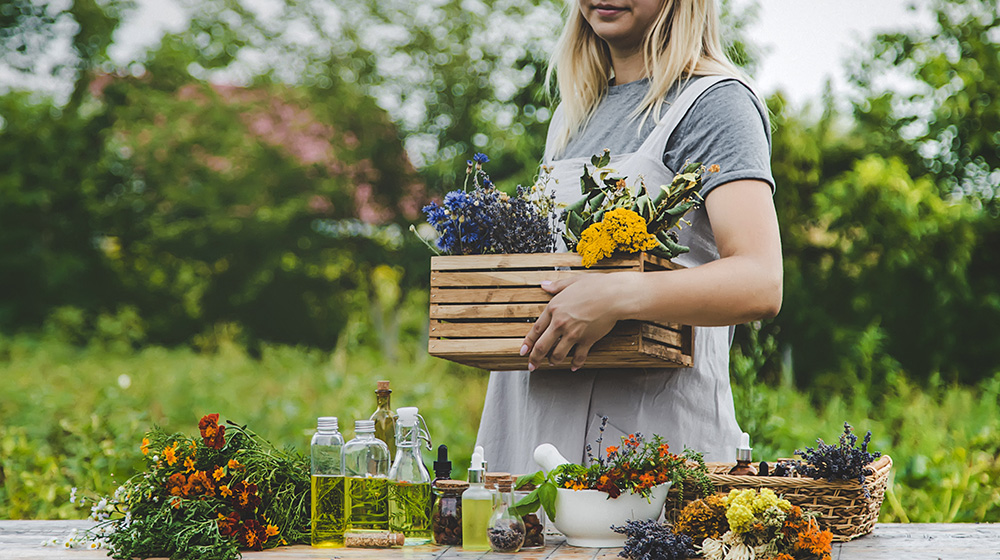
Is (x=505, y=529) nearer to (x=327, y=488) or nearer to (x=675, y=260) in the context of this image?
(x=327, y=488)

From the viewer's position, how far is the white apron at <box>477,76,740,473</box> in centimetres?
188

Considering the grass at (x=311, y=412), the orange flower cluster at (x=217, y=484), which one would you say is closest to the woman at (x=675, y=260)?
the orange flower cluster at (x=217, y=484)

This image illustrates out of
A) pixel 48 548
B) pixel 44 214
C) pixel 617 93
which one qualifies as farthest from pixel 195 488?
pixel 44 214

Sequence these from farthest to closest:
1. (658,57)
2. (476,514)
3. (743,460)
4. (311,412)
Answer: (311,412) → (658,57) → (743,460) → (476,514)

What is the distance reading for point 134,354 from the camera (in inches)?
418

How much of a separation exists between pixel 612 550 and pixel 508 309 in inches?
18.0

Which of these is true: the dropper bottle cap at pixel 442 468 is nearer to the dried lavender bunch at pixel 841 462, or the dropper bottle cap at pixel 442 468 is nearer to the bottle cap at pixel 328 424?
the bottle cap at pixel 328 424

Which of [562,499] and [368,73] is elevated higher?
[368,73]

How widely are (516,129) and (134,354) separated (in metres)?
5.46

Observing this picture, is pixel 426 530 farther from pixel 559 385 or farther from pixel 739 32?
pixel 739 32

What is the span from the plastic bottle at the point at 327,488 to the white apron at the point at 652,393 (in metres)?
0.44

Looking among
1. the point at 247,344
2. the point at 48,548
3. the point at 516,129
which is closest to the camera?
the point at 48,548

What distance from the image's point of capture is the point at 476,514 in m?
1.66

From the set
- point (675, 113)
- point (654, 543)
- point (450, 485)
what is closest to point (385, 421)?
point (450, 485)
